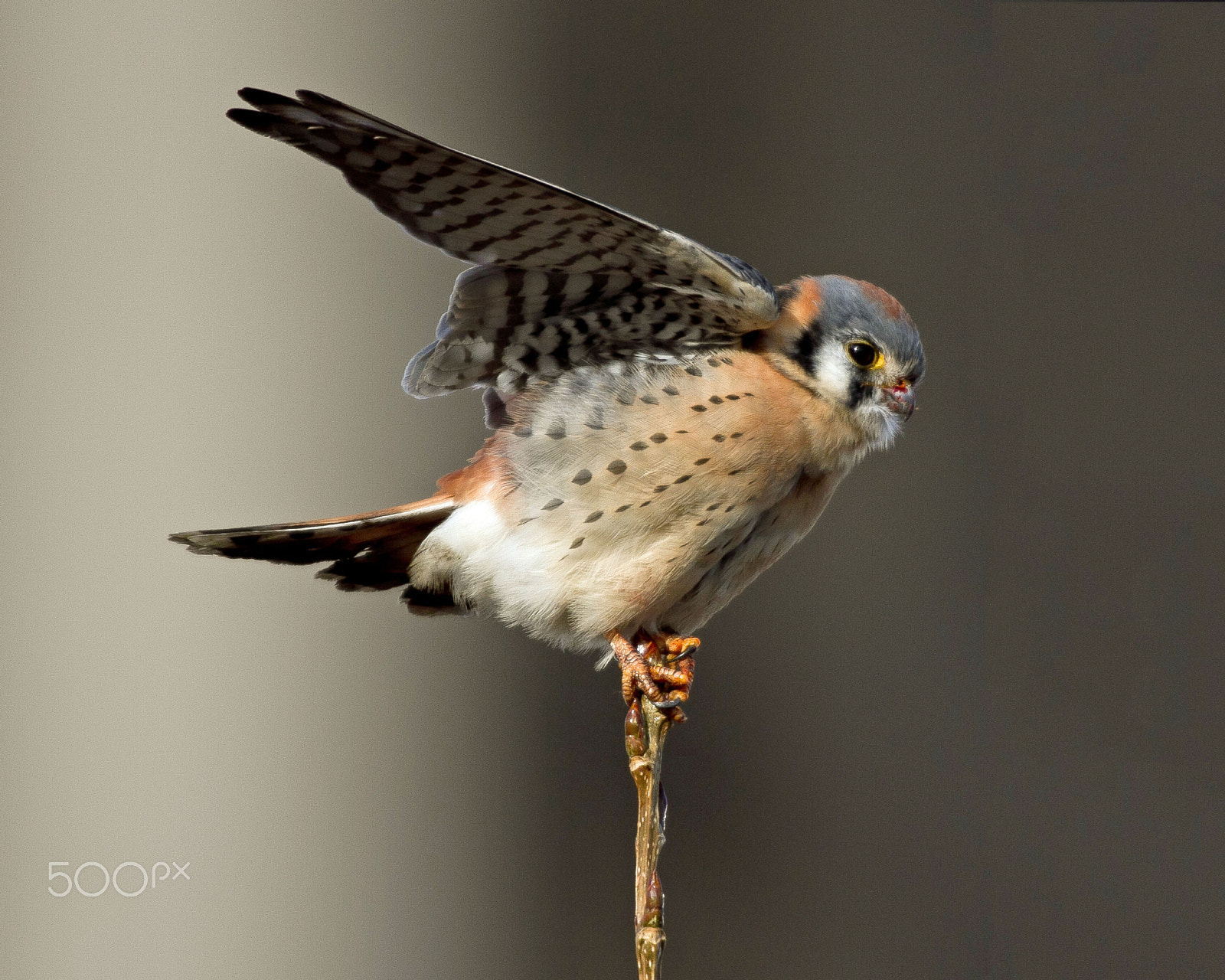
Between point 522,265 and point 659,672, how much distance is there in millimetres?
402

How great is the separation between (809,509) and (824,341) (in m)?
0.18

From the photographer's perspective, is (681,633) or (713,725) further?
(713,725)

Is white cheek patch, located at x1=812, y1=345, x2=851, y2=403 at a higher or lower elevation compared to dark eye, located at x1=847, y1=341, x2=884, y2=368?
lower

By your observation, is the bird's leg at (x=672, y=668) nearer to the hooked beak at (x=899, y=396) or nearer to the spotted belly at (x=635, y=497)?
the spotted belly at (x=635, y=497)

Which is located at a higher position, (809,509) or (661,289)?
(661,289)

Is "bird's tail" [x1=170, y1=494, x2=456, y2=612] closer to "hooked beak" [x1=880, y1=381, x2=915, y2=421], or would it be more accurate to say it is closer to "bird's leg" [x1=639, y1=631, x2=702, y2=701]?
"bird's leg" [x1=639, y1=631, x2=702, y2=701]

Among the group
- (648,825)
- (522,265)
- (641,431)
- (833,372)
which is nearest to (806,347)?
(833,372)

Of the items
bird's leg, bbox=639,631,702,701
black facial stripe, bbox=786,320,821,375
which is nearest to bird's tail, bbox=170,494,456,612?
bird's leg, bbox=639,631,702,701

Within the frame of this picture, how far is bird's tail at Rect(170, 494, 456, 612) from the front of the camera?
1073 millimetres

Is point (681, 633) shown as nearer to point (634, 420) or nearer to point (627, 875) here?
point (634, 420)

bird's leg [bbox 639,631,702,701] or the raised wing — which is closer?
the raised wing

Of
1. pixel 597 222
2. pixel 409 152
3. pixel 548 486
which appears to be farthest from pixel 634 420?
pixel 409 152

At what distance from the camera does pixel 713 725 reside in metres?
2.88

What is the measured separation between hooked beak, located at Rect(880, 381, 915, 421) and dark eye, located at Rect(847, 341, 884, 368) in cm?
2
